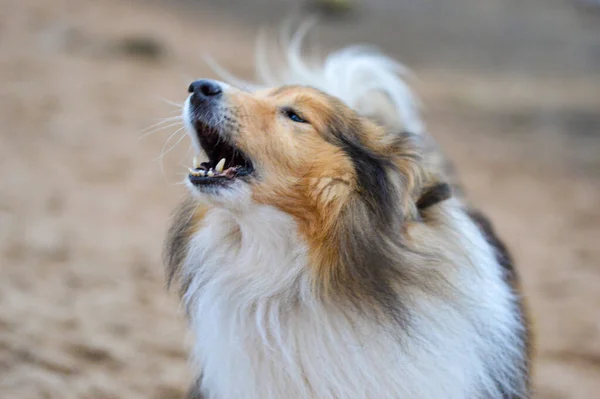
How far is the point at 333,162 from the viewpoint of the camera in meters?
2.41

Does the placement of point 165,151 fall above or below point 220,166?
above

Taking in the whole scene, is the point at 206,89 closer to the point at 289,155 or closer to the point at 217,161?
the point at 217,161

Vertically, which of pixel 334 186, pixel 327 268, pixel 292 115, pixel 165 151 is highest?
pixel 165 151

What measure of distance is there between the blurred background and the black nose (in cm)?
18

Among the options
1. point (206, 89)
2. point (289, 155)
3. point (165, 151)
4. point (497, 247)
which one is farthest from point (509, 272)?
point (165, 151)

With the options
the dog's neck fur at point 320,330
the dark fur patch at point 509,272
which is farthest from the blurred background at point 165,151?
the dark fur patch at point 509,272

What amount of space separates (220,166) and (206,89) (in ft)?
0.90

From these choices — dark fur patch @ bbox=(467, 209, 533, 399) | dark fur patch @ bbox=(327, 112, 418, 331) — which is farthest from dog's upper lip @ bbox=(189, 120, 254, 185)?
dark fur patch @ bbox=(467, 209, 533, 399)

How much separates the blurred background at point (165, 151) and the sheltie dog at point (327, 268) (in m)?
0.35

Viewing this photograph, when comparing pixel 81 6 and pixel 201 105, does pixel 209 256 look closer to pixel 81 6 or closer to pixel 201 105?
pixel 201 105

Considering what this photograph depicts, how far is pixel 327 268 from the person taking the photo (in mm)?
2322

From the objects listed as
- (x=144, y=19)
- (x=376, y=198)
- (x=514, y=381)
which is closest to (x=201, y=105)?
(x=376, y=198)

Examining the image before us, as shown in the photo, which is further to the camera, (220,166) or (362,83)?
(362,83)

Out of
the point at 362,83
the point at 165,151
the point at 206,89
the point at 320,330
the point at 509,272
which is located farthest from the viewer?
the point at 165,151
